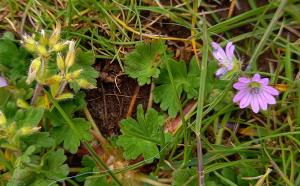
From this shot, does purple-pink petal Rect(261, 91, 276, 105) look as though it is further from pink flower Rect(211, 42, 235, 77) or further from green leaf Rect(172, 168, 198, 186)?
green leaf Rect(172, 168, 198, 186)

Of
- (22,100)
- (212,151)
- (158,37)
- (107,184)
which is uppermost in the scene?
(158,37)

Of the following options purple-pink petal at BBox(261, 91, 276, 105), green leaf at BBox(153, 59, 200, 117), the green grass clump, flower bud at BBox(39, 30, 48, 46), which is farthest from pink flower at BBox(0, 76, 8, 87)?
purple-pink petal at BBox(261, 91, 276, 105)

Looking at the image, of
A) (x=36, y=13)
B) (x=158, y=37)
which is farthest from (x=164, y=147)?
(x=36, y=13)

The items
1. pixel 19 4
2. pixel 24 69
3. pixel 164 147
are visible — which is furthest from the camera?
pixel 19 4

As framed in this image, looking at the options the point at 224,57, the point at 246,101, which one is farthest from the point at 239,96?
the point at 224,57

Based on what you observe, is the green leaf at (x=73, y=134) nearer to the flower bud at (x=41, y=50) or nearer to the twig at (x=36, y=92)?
the twig at (x=36, y=92)

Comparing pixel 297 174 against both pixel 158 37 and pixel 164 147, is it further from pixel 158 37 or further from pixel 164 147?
pixel 158 37

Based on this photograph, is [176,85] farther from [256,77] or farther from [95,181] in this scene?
[95,181]

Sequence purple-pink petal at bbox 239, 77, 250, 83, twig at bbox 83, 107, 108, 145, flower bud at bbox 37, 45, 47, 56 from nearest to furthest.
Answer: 1. flower bud at bbox 37, 45, 47, 56
2. purple-pink petal at bbox 239, 77, 250, 83
3. twig at bbox 83, 107, 108, 145
